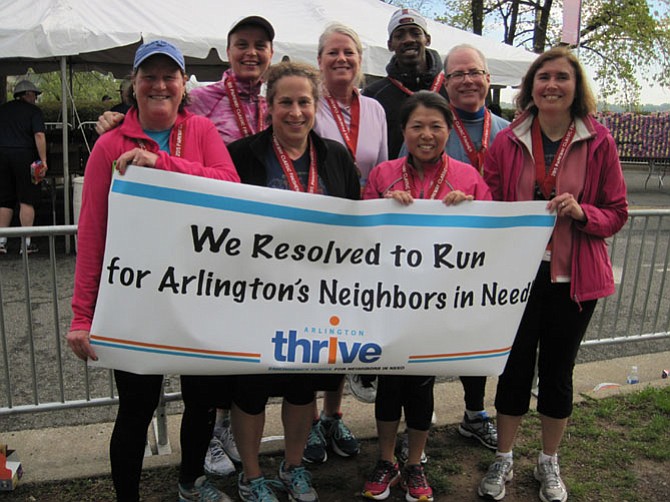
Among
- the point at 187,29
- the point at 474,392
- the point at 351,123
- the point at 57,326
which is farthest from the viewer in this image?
the point at 187,29

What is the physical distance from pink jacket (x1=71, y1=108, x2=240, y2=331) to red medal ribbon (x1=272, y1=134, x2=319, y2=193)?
33cm

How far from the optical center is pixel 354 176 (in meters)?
2.90

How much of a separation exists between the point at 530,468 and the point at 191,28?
736 centimetres

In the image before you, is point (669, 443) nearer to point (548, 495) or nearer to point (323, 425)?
point (548, 495)

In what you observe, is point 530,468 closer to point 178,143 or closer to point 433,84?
point 433,84

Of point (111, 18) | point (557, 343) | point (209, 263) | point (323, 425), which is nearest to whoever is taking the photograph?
point (209, 263)

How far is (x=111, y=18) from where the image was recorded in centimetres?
848

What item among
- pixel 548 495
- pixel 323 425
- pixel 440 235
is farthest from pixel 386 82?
pixel 548 495

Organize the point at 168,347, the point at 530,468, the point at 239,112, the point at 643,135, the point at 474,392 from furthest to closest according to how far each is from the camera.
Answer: the point at 643,135 < the point at 474,392 < the point at 530,468 < the point at 239,112 < the point at 168,347

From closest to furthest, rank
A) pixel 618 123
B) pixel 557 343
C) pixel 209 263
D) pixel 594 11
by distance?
pixel 209 263 → pixel 557 343 → pixel 618 123 → pixel 594 11

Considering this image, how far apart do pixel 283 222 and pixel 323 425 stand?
5.28 feet

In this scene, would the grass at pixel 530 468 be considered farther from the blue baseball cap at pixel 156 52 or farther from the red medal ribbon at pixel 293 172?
the blue baseball cap at pixel 156 52

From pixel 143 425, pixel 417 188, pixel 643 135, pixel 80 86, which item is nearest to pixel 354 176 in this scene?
pixel 417 188

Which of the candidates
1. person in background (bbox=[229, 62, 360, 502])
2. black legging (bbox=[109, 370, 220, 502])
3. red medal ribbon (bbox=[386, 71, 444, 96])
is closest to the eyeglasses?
red medal ribbon (bbox=[386, 71, 444, 96])
